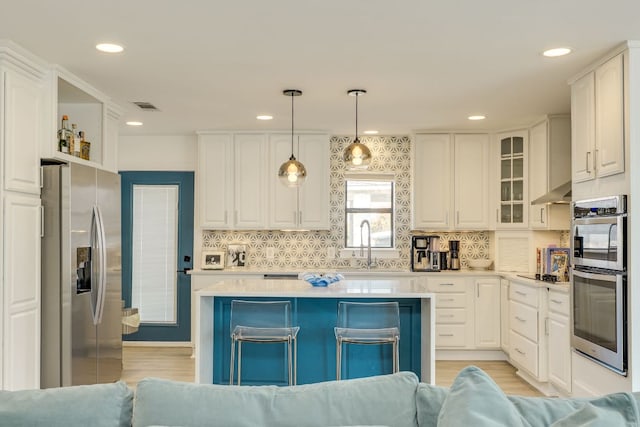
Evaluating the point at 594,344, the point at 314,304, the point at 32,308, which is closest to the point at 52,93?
the point at 32,308

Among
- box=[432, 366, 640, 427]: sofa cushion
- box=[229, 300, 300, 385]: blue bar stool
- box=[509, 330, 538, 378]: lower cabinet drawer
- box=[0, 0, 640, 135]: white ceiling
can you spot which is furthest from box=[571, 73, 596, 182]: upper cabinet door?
box=[432, 366, 640, 427]: sofa cushion

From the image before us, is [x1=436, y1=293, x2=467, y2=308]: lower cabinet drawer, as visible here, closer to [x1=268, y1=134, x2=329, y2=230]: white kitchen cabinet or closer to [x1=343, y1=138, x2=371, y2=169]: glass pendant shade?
[x1=268, y1=134, x2=329, y2=230]: white kitchen cabinet

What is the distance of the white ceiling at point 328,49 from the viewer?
301 centimetres

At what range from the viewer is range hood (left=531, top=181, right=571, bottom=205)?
516cm

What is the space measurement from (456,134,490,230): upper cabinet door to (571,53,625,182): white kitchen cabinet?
2.26 meters

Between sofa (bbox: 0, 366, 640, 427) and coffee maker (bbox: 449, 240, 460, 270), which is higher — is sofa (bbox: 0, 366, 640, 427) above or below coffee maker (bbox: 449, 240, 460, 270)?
below

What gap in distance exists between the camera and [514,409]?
1521 millimetres

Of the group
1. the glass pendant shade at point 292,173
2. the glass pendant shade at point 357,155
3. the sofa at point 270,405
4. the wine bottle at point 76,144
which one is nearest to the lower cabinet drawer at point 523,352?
the glass pendant shade at point 357,155

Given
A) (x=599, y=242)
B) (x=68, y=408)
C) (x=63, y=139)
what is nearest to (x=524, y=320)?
(x=599, y=242)

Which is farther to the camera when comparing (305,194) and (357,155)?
(305,194)

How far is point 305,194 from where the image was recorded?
21.7 ft

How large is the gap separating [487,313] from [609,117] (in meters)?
3.10

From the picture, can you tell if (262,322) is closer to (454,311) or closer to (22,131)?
(22,131)

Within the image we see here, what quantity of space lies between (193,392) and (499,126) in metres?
5.41
